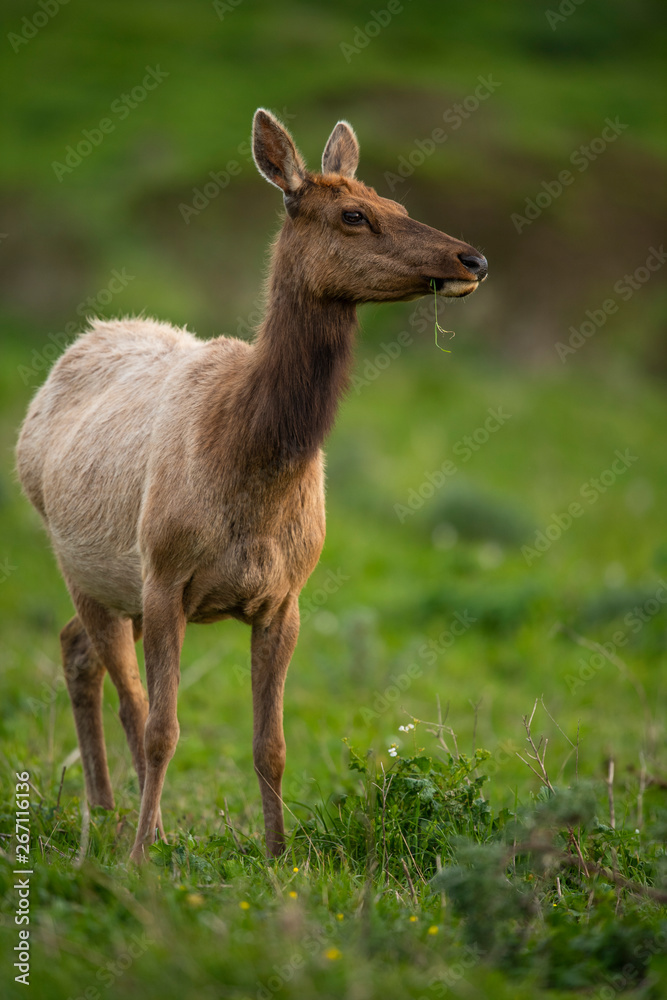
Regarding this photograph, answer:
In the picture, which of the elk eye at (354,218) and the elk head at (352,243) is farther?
the elk eye at (354,218)

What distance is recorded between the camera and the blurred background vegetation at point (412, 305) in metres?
8.48

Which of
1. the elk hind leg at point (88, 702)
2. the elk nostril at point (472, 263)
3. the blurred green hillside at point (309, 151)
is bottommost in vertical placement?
the elk hind leg at point (88, 702)

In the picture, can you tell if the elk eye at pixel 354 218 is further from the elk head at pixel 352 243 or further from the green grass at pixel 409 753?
the green grass at pixel 409 753

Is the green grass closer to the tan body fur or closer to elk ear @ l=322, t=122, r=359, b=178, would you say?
the tan body fur

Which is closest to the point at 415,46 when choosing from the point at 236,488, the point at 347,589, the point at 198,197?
the point at 198,197

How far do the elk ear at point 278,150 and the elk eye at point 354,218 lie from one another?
0.30m

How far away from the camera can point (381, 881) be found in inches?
160

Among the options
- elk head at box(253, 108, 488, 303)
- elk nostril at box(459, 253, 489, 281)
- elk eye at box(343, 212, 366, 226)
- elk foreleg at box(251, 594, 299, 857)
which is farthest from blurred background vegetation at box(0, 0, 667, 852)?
elk nostril at box(459, 253, 489, 281)

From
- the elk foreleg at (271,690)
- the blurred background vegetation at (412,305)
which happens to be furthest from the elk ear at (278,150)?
the blurred background vegetation at (412,305)

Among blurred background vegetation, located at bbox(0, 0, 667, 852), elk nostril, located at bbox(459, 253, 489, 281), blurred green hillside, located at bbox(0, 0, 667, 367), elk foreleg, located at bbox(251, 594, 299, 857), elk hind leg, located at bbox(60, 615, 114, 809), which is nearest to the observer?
elk nostril, located at bbox(459, 253, 489, 281)

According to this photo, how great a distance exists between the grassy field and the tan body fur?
695 millimetres

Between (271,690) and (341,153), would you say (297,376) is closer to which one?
(341,153)

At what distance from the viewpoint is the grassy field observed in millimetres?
3395

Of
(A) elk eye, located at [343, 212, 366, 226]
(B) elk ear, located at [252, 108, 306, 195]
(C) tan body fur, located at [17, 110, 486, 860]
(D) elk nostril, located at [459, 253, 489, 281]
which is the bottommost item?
(C) tan body fur, located at [17, 110, 486, 860]
